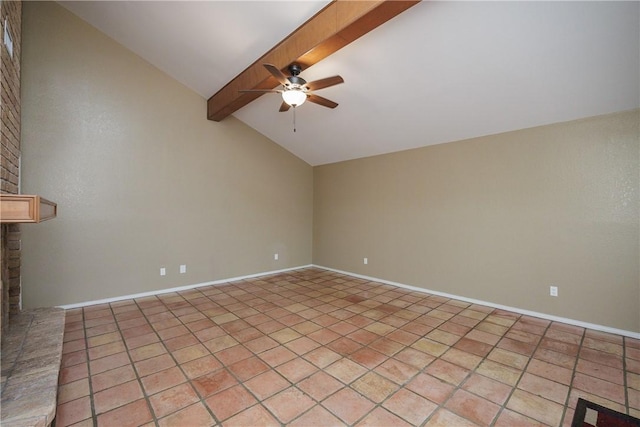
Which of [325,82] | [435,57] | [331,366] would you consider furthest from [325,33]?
[331,366]

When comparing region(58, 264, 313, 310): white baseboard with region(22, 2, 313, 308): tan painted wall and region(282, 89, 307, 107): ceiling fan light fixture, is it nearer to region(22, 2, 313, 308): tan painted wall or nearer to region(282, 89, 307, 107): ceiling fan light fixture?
region(22, 2, 313, 308): tan painted wall

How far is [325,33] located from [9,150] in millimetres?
3023

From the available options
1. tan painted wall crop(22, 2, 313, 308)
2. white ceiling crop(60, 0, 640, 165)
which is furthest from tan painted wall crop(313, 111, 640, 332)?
tan painted wall crop(22, 2, 313, 308)

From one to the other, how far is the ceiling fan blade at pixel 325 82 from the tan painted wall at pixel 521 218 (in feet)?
7.58

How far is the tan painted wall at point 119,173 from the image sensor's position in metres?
3.33

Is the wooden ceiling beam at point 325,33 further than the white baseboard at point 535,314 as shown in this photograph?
No

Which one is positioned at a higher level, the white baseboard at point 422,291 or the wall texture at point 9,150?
the wall texture at point 9,150

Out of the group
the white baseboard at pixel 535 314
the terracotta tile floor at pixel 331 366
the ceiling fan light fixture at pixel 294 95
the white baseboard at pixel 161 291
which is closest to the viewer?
the terracotta tile floor at pixel 331 366

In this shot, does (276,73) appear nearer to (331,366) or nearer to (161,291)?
(331,366)

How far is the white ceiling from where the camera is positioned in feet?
7.54

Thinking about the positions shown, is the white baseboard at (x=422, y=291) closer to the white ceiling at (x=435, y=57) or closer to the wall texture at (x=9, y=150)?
the wall texture at (x=9, y=150)

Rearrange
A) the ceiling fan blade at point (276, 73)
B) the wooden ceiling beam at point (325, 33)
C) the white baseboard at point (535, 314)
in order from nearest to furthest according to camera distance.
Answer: the wooden ceiling beam at point (325, 33) < the ceiling fan blade at point (276, 73) < the white baseboard at point (535, 314)

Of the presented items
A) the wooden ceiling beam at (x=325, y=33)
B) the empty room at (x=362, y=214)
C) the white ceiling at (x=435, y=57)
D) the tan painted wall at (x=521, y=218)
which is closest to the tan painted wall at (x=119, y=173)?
the empty room at (x=362, y=214)

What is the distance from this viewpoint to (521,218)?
11.6 feet
